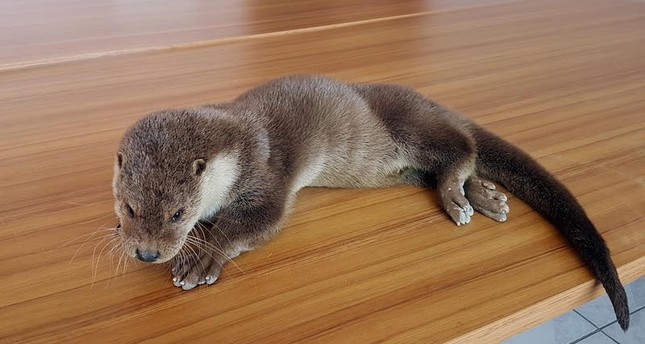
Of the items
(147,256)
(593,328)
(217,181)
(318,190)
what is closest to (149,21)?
(318,190)

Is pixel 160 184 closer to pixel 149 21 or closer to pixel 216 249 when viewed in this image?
pixel 216 249

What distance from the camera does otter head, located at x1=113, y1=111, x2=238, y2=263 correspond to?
2.99ft

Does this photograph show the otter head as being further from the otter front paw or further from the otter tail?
the otter tail

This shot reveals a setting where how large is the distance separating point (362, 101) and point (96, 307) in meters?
0.63

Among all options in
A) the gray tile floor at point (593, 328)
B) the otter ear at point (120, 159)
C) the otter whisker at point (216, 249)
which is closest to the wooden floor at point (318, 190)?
the otter whisker at point (216, 249)

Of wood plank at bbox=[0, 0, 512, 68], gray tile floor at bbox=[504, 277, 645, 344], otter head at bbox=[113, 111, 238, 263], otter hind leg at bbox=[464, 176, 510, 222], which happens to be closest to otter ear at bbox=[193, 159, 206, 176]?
otter head at bbox=[113, 111, 238, 263]

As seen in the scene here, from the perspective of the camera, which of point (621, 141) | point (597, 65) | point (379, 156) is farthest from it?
point (597, 65)

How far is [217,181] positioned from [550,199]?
57 centimetres

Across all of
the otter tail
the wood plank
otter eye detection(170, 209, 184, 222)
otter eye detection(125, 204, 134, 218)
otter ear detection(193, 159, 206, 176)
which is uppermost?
otter ear detection(193, 159, 206, 176)

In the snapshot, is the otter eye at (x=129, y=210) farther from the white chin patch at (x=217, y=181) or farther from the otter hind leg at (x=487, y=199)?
the otter hind leg at (x=487, y=199)

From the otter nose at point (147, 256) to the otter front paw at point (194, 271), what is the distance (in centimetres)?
5

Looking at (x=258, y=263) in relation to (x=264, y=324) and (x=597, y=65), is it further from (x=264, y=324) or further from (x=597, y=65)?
(x=597, y=65)

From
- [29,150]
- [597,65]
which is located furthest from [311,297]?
[597,65]

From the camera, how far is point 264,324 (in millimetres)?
873
